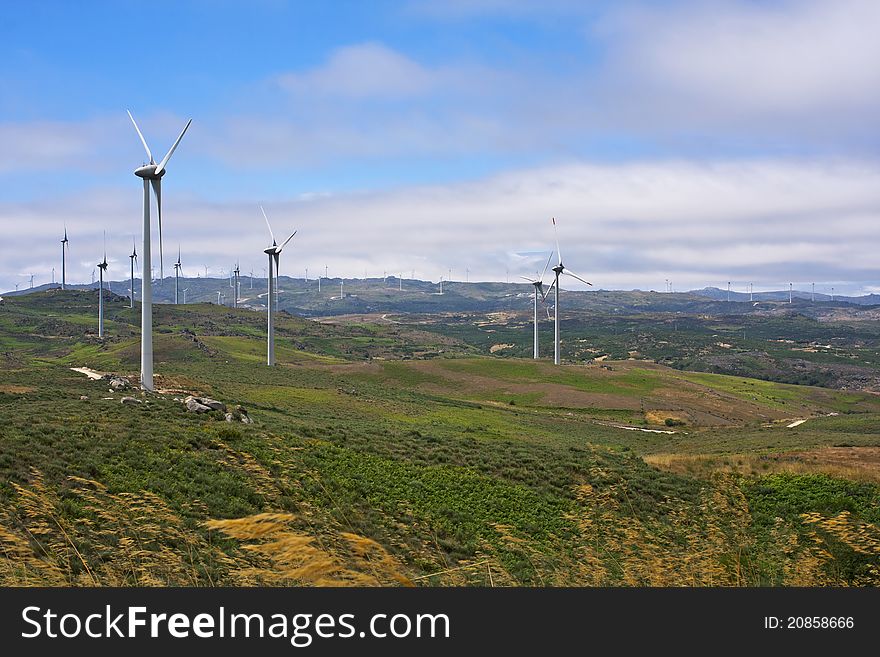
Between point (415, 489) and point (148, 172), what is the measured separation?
47.0 m

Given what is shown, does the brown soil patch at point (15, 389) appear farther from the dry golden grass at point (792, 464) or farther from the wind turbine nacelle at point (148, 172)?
the dry golden grass at point (792, 464)

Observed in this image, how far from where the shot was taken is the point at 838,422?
88.2 metres

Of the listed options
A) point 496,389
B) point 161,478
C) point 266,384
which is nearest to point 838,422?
point 496,389

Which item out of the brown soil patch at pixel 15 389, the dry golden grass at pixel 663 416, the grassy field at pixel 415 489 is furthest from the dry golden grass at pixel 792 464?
the dry golden grass at pixel 663 416

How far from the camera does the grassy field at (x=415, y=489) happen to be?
934 cm

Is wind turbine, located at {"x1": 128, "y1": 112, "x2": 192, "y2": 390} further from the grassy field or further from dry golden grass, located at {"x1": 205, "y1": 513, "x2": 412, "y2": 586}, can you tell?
dry golden grass, located at {"x1": 205, "y1": 513, "x2": 412, "y2": 586}

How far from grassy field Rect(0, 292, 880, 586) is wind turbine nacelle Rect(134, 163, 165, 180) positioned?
18.5m

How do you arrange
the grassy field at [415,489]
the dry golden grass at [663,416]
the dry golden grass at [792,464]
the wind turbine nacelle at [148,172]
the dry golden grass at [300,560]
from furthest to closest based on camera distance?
the dry golden grass at [663,416]
the wind turbine nacelle at [148,172]
the dry golden grass at [792,464]
the grassy field at [415,489]
the dry golden grass at [300,560]

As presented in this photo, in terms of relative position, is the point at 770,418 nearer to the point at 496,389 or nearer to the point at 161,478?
the point at 496,389

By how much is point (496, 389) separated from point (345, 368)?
27.6 metres

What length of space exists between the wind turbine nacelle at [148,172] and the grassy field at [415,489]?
18535 millimetres

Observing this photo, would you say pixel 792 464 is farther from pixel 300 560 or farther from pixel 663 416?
pixel 663 416

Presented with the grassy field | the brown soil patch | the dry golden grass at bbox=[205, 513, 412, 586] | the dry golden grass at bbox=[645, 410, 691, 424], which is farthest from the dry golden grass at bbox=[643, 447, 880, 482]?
the dry golden grass at bbox=[645, 410, 691, 424]

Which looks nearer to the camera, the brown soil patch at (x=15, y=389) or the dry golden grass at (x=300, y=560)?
the dry golden grass at (x=300, y=560)
